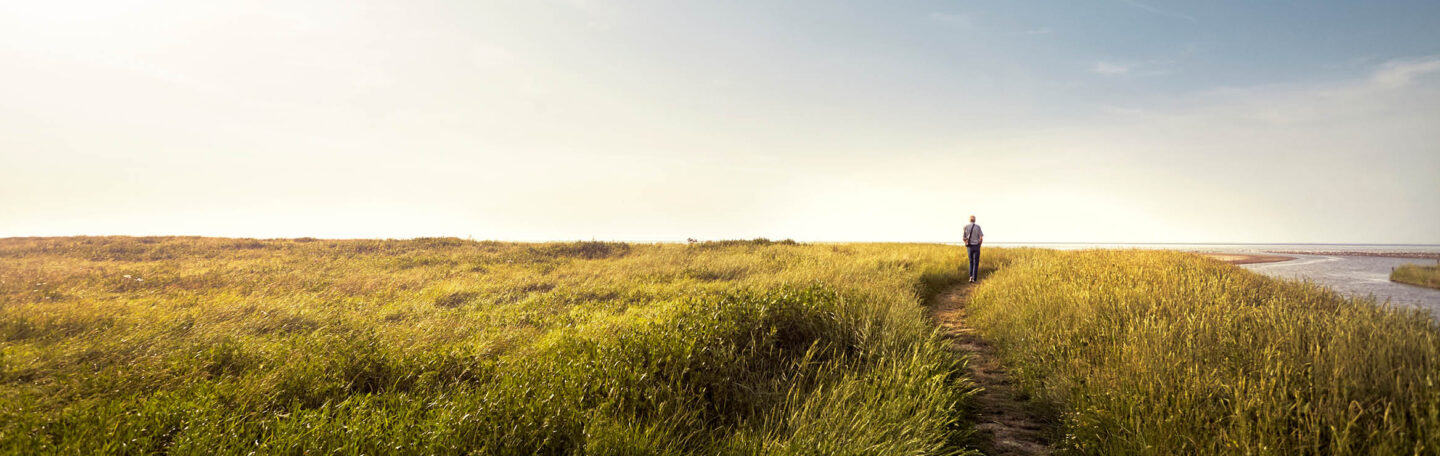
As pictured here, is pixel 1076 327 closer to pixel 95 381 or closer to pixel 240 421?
pixel 240 421

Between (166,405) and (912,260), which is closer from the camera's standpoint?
(166,405)

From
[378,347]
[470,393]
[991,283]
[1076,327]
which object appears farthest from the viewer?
[991,283]

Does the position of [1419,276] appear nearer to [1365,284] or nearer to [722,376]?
[1365,284]

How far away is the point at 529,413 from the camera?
369 centimetres

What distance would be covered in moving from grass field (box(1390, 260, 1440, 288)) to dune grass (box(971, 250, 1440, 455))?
74.3 ft

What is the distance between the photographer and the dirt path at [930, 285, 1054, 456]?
177 inches

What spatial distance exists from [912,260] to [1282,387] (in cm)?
1526

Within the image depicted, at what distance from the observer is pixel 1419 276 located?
2027cm

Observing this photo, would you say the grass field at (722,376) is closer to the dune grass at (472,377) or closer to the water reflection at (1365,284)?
the dune grass at (472,377)

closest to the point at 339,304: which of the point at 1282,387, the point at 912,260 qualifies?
the point at 1282,387

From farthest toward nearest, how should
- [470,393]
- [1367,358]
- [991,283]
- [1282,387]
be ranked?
[991,283] → [470,393] → [1367,358] → [1282,387]

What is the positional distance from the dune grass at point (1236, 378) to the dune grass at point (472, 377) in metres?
1.07

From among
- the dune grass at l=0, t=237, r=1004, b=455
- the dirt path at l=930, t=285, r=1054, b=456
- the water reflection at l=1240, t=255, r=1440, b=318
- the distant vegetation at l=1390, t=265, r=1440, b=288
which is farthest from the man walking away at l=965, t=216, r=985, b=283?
the distant vegetation at l=1390, t=265, r=1440, b=288

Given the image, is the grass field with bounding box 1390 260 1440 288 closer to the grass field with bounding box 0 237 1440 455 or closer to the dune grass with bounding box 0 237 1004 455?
the grass field with bounding box 0 237 1440 455
